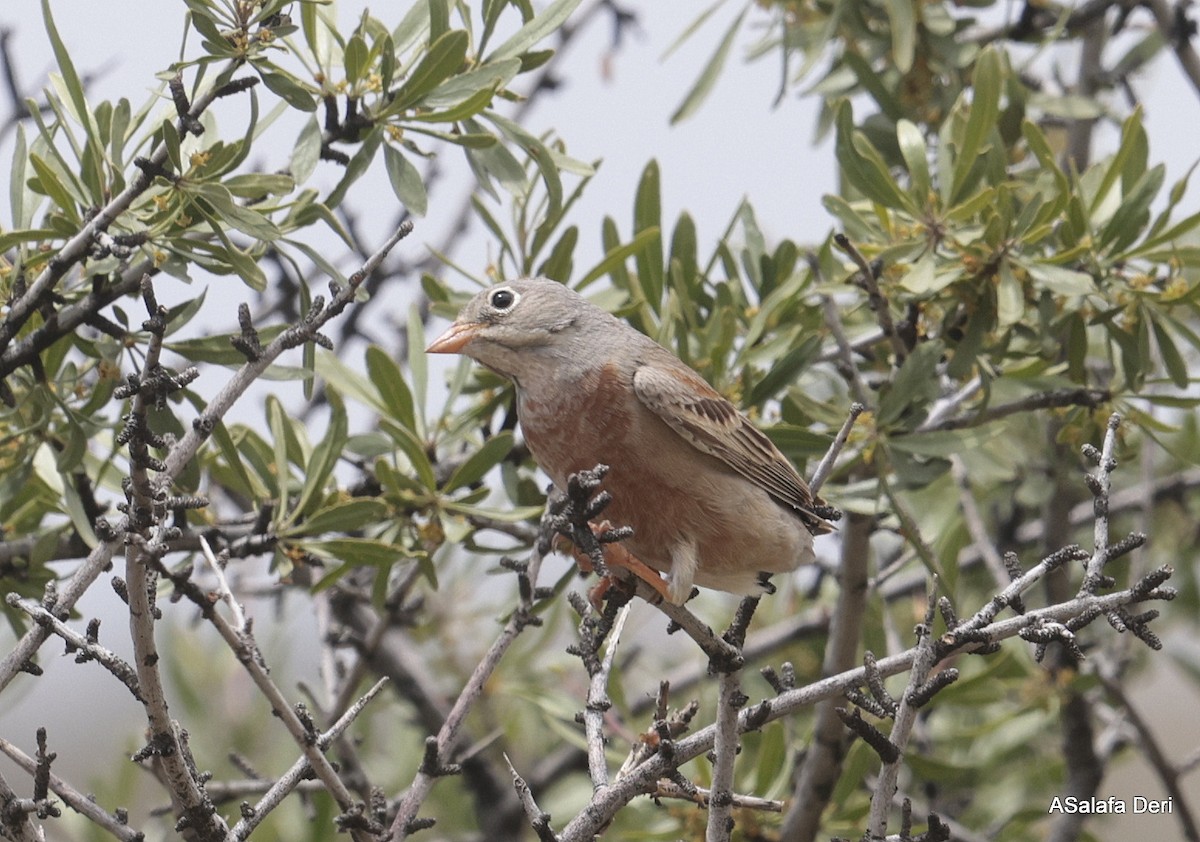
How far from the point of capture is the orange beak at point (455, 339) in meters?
4.10

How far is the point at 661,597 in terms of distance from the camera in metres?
3.43

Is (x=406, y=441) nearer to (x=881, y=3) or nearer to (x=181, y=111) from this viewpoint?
(x=181, y=111)

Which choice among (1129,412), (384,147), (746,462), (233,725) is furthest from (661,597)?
(233,725)

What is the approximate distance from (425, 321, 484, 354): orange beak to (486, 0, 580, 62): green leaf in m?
0.81

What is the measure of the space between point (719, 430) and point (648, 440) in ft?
0.80

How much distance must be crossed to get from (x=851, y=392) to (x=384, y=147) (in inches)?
67.5

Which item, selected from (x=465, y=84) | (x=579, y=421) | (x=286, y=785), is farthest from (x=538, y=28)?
(x=286, y=785)

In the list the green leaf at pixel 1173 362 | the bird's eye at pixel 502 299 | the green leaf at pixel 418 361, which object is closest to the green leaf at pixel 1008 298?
the green leaf at pixel 1173 362

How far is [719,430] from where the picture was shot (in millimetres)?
4027

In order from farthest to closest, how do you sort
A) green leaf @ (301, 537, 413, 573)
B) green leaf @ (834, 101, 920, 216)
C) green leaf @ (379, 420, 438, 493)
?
1. green leaf @ (834, 101, 920, 216)
2. green leaf @ (379, 420, 438, 493)
3. green leaf @ (301, 537, 413, 573)

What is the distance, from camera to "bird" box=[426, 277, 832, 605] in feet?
12.5

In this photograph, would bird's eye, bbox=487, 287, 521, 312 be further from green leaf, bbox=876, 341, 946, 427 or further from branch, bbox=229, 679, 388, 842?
branch, bbox=229, 679, 388, 842

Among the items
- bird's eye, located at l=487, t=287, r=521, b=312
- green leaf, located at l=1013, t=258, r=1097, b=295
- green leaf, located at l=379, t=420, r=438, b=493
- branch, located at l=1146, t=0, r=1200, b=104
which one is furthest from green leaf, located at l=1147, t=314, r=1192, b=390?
green leaf, located at l=379, t=420, r=438, b=493

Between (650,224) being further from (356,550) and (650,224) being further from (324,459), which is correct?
(356,550)
